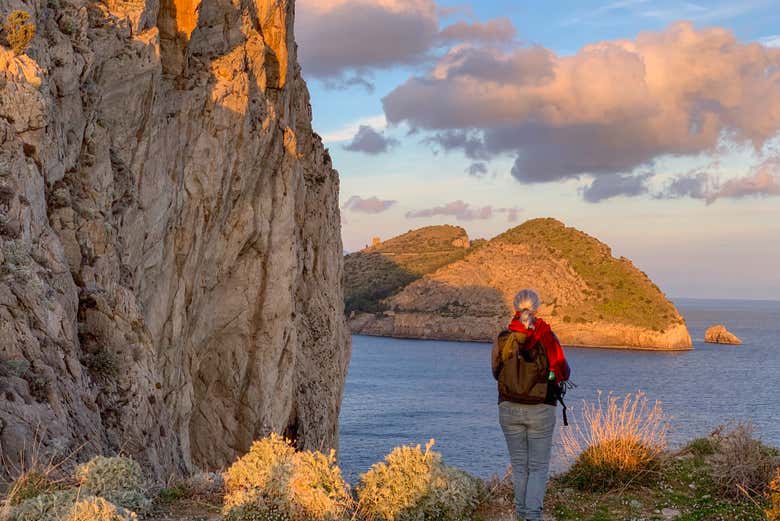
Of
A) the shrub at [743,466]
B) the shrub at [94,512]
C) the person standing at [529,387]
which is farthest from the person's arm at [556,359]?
the shrub at [94,512]

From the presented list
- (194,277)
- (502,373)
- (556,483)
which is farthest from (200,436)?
(502,373)

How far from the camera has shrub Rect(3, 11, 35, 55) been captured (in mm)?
12367

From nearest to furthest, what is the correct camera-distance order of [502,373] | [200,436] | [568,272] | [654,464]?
[502,373] < [654,464] < [200,436] < [568,272]

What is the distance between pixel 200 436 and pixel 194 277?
6743mm

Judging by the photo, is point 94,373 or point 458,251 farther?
point 458,251

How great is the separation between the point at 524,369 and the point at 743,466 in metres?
3.61

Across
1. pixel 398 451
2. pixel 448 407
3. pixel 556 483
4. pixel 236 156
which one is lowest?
pixel 448 407

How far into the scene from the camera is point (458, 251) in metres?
185

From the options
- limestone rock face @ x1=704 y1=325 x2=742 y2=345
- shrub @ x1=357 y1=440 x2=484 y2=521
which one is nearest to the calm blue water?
limestone rock face @ x1=704 y1=325 x2=742 y2=345

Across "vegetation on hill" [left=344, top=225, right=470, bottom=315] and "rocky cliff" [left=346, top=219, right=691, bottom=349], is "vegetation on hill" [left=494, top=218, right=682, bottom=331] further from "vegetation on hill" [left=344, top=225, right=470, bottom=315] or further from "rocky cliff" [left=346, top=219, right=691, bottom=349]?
"vegetation on hill" [left=344, top=225, right=470, bottom=315]

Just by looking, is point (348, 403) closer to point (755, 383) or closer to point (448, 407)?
point (448, 407)

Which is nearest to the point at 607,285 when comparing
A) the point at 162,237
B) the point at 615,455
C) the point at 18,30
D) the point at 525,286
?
the point at 525,286

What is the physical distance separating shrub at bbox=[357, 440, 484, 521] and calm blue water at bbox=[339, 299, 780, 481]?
21.4 metres

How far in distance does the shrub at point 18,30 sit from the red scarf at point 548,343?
368 inches
